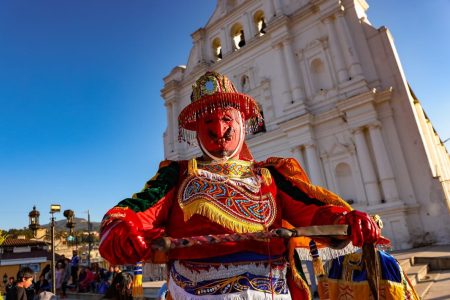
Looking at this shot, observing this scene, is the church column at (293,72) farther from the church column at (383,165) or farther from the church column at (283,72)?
the church column at (383,165)

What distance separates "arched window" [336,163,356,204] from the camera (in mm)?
11755

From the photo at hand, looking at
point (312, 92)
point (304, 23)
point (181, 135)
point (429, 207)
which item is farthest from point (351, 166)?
point (181, 135)

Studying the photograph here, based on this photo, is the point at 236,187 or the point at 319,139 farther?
the point at 319,139

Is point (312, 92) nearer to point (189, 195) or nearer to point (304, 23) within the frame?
point (304, 23)

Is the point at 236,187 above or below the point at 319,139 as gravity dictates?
below

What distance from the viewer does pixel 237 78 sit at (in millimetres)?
16172

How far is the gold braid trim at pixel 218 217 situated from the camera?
1.75 metres

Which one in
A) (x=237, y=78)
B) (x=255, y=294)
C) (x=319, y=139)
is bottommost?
(x=255, y=294)

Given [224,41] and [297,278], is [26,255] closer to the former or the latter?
[224,41]

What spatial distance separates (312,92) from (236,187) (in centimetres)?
1246

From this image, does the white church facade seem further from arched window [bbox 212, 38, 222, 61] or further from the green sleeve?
the green sleeve

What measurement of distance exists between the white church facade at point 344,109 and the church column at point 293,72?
0.15ft

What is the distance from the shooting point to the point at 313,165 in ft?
40.3

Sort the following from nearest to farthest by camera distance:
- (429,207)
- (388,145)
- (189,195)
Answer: (189,195), (429,207), (388,145)
